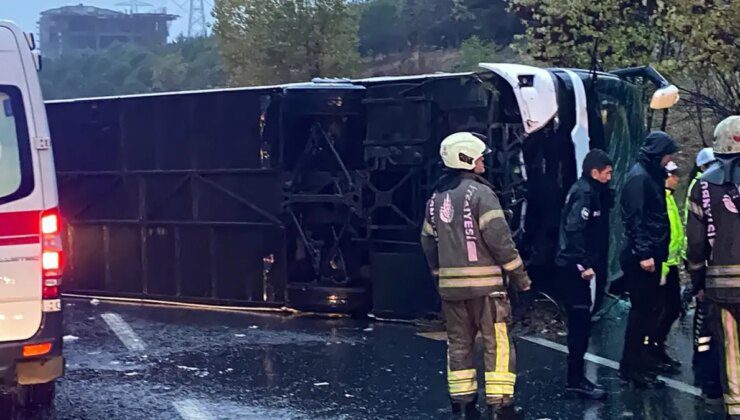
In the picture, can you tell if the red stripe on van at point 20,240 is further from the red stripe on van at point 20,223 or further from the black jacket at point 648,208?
the black jacket at point 648,208

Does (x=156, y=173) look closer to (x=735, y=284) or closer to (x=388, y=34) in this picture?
(x=735, y=284)

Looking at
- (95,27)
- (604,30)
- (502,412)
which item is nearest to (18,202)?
(502,412)

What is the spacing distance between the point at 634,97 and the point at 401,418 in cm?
509

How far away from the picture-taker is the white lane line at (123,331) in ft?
30.2

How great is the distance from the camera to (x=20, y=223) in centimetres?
595

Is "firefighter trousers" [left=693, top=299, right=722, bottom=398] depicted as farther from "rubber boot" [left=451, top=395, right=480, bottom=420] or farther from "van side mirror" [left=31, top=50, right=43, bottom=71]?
"van side mirror" [left=31, top=50, right=43, bottom=71]

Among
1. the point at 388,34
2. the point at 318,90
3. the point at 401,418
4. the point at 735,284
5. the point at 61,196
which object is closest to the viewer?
the point at 735,284

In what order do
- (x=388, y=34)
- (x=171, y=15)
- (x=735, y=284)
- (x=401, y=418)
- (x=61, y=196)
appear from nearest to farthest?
(x=735, y=284), (x=401, y=418), (x=61, y=196), (x=388, y=34), (x=171, y=15)

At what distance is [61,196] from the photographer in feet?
39.5

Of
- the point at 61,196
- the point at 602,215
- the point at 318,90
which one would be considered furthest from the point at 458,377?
the point at 61,196

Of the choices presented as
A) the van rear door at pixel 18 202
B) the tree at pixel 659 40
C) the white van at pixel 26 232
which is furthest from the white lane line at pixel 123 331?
the tree at pixel 659 40

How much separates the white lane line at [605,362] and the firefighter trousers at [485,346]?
1757 mm

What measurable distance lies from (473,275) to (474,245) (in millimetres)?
178

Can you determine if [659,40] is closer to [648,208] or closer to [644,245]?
[648,208]
